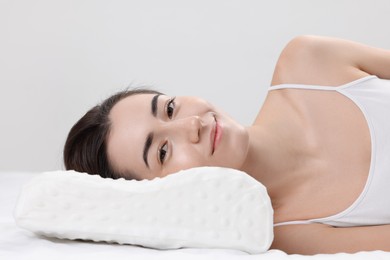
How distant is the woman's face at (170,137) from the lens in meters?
1.83

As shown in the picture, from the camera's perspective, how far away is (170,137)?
6.11ft

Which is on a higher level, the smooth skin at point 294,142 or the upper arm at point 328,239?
A: the smooth skin at point 294,142

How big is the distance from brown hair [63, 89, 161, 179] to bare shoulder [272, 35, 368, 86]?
440mm

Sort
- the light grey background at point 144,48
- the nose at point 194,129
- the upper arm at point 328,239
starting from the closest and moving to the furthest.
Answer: the upper arm at point 328,239, the nose at point 194,129, the light grey background at point 144,48

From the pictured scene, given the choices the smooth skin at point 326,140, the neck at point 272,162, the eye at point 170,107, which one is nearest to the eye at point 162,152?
the eye at point 170,107

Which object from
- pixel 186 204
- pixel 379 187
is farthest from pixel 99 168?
pixel 379 187

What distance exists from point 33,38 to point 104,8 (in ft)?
1.36

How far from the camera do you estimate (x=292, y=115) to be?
2.09 meters

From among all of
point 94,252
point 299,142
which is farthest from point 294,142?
point 94,252

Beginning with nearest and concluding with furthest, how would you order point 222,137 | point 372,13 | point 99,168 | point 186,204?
point 186,204
point 222,137
point 99,168
point 372,13

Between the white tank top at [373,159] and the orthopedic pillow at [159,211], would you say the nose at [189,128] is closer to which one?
the orthopedic pillow at [159,211]

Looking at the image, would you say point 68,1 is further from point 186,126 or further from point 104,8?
point 186,126

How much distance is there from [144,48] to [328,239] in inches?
82.8

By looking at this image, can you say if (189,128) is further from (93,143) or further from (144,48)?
(144,48)
